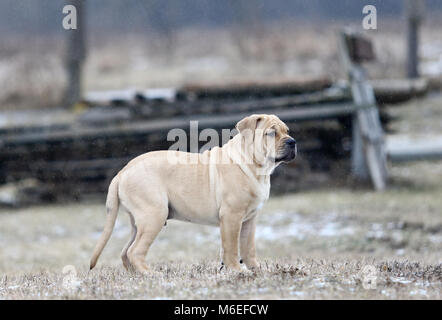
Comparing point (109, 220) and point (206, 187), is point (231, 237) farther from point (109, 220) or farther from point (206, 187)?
point (109, 220)

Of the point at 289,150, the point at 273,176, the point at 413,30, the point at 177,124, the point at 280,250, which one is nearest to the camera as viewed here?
the point at 289,150

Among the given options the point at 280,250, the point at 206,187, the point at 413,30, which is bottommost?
the point at 280,250

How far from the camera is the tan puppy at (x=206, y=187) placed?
5.91m

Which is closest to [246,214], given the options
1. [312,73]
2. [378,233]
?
[378,233]

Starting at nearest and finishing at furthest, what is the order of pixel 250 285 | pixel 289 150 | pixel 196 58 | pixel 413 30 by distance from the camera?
1. pixel 250 285
2. pixel 289 150
3. pixel 413 30
4. pixel 196 58

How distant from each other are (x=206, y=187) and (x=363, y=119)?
26.3 ft

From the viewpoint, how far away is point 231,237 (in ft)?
19.5

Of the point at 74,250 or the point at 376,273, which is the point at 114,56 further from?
the point at 376,273

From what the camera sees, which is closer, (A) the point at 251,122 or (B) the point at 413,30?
(A) the point at 251,122

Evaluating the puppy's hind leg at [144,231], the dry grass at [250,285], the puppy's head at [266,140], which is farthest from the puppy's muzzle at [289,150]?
the puppy's hind leg at [144,231]

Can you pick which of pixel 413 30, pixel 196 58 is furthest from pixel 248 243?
pixel 196 58

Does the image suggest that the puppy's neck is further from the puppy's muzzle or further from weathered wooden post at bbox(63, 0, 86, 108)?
weathered wooden post at bbox(63, 0, 86, 108)

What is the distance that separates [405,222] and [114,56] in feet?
90.3
